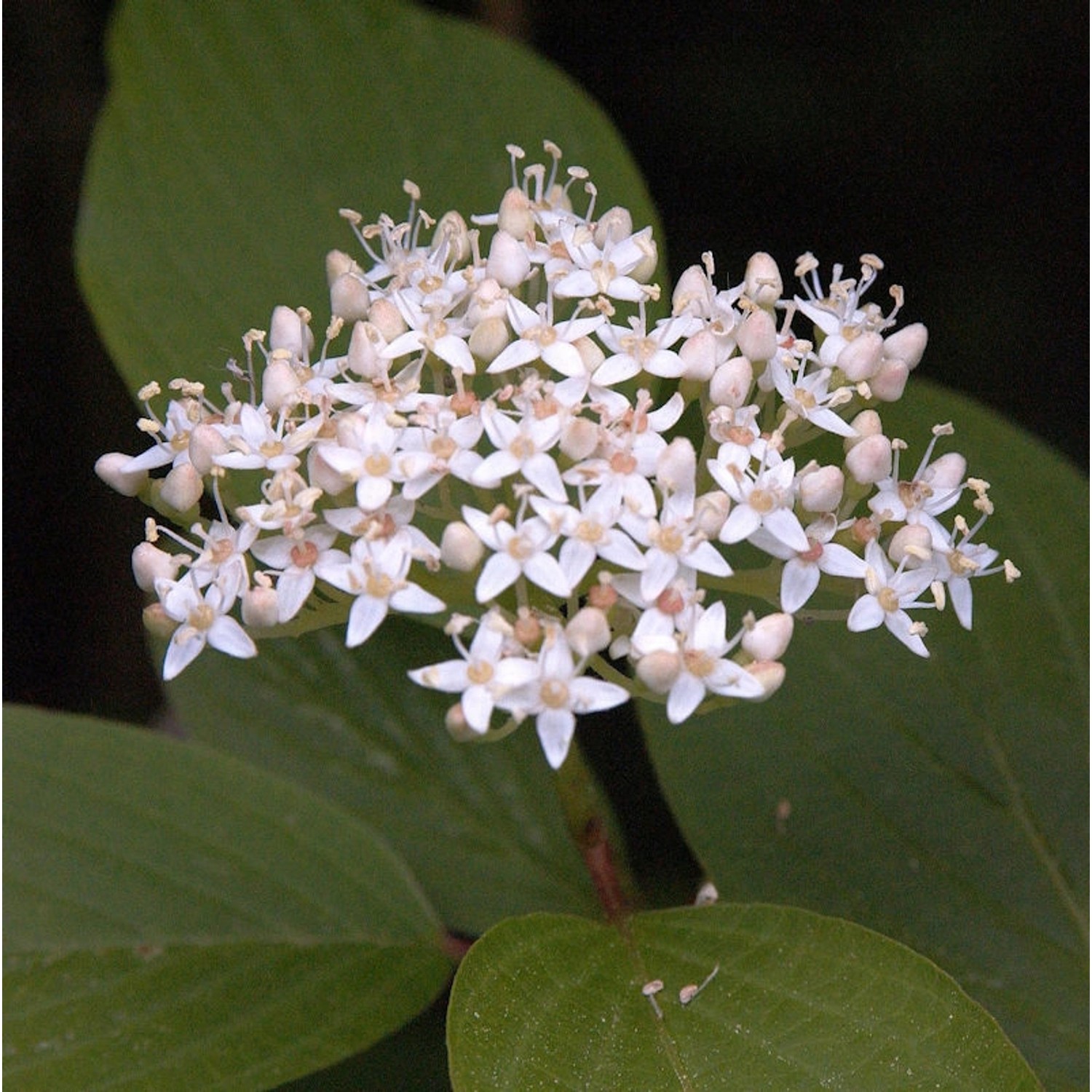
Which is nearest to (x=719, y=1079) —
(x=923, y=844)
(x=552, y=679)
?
(x=552, y=679)

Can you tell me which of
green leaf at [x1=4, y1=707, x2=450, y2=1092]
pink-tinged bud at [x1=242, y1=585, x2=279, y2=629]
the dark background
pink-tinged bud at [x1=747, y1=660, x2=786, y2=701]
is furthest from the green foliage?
the dark background

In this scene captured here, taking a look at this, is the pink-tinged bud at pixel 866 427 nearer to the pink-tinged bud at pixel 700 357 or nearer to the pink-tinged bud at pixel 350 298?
the pink-tinged bud at pixel 700 357

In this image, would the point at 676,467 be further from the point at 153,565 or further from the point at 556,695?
the point at 153,565

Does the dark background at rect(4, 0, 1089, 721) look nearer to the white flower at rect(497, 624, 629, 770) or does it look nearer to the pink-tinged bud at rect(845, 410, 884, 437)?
the pink-tinged bud at rect(845, 410, 884, 437)

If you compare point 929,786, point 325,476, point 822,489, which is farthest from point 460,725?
point 929,786

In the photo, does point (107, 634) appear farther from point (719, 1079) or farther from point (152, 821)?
point (719, 1079)
